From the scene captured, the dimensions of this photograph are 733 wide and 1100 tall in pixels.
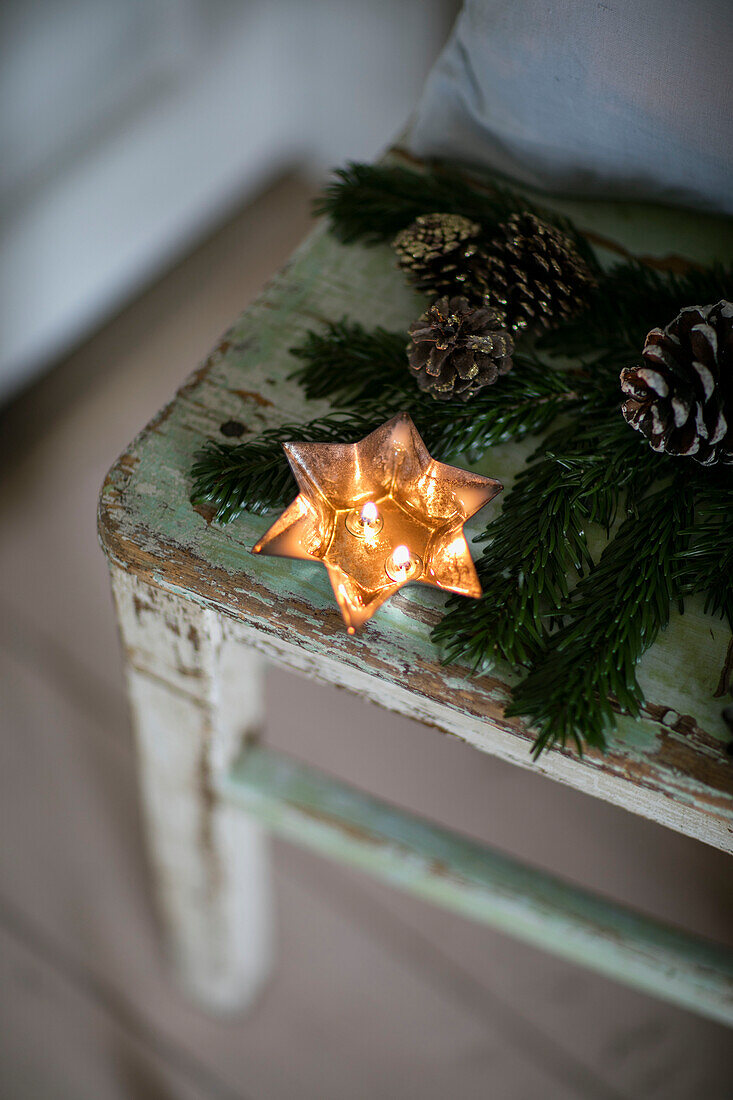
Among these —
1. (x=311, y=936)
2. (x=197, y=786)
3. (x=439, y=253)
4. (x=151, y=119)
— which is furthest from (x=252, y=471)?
(x=151, y=119)

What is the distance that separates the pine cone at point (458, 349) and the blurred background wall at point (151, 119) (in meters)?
0.79

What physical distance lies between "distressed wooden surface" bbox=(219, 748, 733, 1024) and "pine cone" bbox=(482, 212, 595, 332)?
362mm

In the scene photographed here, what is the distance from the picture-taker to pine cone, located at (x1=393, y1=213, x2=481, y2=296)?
0.48 m

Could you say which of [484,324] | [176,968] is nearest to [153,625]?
[484,324]

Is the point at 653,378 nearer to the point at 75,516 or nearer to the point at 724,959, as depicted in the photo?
the point at 724,959

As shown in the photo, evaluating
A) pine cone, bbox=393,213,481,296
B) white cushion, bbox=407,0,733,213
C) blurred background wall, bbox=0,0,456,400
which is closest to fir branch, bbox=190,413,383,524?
pine cone, bbox=393,213,481,296

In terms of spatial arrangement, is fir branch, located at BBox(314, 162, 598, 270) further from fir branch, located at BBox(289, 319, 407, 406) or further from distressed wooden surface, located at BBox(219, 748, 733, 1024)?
distressed wooden surface, located at BBox(219, 748, 733, 1024)

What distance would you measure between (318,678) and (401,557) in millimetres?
97

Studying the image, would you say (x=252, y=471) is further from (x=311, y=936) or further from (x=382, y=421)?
(x=311, y=936)

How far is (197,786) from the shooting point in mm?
618

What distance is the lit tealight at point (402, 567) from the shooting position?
1.32 ft

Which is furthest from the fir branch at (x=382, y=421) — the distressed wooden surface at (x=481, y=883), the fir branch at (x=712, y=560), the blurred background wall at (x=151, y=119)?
the blurred background wall at (x=151, y=119)

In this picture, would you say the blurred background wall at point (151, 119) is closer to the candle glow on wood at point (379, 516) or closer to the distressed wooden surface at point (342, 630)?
the distressed wooden surface at point (342, 630)

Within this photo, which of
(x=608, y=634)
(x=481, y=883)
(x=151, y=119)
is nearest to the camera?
(x=608, y=634)
